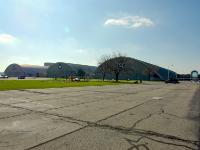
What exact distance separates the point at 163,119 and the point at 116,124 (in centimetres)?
237

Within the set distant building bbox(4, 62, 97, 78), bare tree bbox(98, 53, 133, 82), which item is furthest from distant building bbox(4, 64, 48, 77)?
bare tree bbox(98, 53, 133, 82)

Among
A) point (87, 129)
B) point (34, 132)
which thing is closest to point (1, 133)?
point (34, 132)

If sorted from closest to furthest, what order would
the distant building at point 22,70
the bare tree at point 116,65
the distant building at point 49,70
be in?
the bare tree at point 116,65 → the distant building at point 49,70 → the distant building at point 22,70

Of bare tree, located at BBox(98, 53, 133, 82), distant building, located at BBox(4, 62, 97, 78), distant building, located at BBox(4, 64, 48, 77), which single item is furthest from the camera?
distant building, located at BBox(4, 64, 48, 77)

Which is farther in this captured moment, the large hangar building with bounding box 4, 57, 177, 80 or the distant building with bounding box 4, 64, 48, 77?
the distant building with bounding box 4, 64, 48, 77

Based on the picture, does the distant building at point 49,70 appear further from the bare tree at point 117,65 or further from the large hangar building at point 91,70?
the bare tree at point 117,65

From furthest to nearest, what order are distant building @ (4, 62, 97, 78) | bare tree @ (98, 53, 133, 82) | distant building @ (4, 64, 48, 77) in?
1. distant building @ (4, 64, 48, 77)
2. distant building @ (4, 62, 97, 78)
3. bare tree @ (98, 53, 133, 82)

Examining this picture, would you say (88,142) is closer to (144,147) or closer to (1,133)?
(144,147)

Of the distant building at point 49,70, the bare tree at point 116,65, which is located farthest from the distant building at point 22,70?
the bare tree at point 116,65

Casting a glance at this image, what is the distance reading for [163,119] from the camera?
974 cm

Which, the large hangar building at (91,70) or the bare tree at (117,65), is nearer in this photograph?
the bare tree at (117,65)

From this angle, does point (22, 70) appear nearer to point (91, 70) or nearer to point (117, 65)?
point (91, 70)

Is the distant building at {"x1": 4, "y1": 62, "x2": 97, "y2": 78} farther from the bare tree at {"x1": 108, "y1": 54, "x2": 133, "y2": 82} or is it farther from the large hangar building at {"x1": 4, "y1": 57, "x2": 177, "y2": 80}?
the bare tree at {"x1": 108, "y1": 54, "x2": 133, "y2": 82}

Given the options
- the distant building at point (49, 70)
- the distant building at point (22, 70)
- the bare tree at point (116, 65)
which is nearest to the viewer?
the bare tree at point (116, 65)
